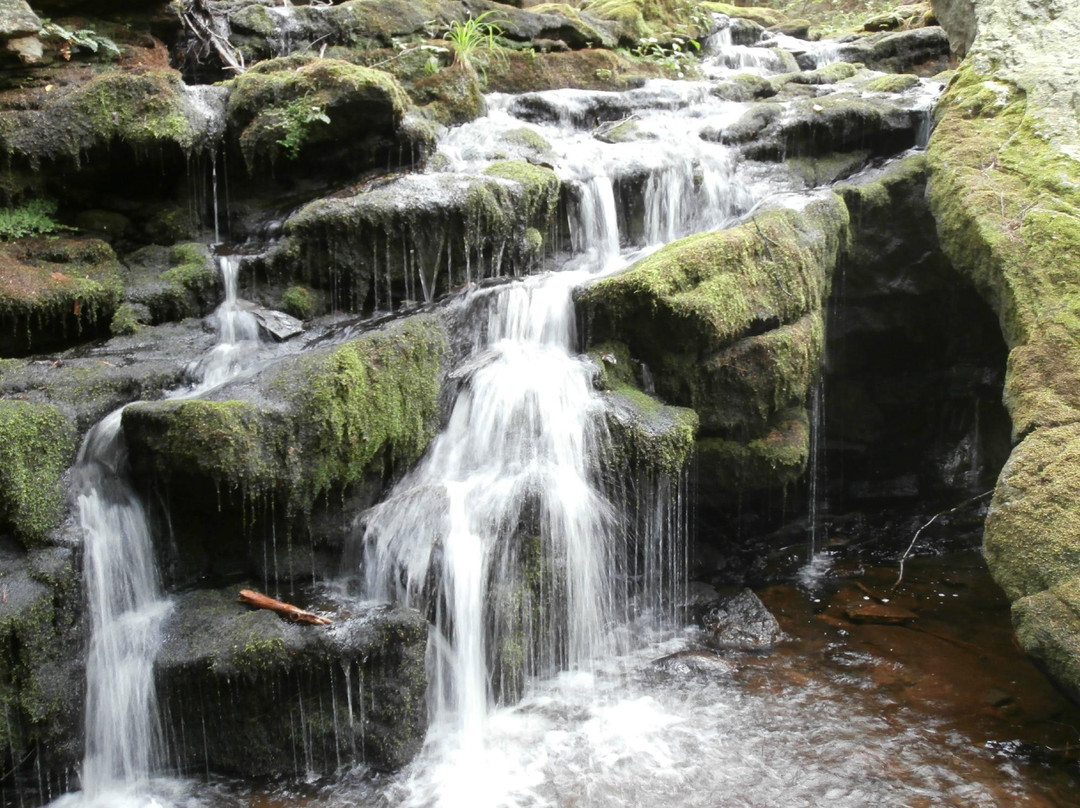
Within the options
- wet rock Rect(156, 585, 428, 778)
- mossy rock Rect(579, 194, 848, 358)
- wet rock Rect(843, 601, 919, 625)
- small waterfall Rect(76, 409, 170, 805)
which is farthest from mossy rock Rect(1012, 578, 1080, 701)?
small waterfall Rect(76, 409, 170, 805)

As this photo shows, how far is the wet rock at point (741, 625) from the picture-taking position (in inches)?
249

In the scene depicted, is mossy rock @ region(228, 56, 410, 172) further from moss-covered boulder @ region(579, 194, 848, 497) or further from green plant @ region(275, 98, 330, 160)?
moss-covered boulder @ region(579, 194, 848, 497)

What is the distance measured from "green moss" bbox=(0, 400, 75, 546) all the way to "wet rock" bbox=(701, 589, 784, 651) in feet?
16.2

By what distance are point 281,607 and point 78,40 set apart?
6.57 metres

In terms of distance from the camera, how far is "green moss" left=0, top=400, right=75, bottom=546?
4.58m

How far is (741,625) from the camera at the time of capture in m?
6.50

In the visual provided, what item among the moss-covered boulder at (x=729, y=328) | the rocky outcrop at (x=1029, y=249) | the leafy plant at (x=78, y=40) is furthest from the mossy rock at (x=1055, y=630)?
the leafy plant at (x=78, y=40)

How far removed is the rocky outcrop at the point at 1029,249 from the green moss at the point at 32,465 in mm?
5836

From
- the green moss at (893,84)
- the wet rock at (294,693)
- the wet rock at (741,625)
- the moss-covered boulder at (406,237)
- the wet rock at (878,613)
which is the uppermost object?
the green moss at (893,84)

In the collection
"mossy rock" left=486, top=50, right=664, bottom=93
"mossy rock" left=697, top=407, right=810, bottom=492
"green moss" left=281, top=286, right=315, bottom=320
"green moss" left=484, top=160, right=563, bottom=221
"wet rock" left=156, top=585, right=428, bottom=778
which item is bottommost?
"wet rock" left=156, top=585, right=428, bottom=778

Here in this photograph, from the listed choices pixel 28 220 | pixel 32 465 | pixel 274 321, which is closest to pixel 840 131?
pixel 274 321

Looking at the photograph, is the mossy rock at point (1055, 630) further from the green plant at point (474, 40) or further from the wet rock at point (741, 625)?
the green plant at point (474, 40)

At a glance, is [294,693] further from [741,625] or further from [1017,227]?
[1017,227]

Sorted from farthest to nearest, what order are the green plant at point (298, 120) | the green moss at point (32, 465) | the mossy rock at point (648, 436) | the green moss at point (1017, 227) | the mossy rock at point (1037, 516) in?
the green plant at point (298, 120)
the mossy rock at point (648, 436)
the green moss at point (1017, 227)
the green moss at point (32, 465)
the mossy rock at point (1037, 516)
